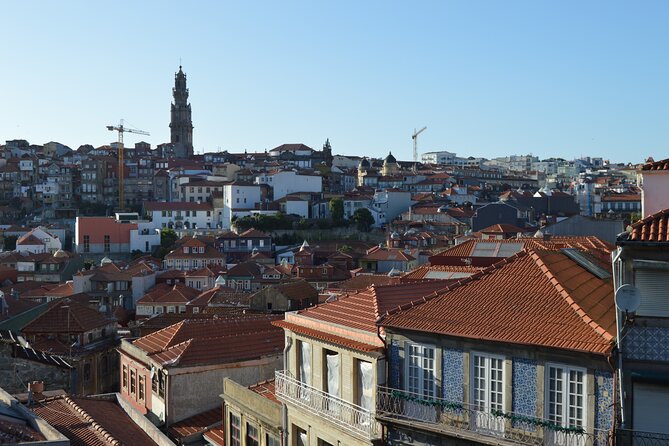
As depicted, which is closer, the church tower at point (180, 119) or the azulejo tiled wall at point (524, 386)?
the azulejo tiled wall at point (524, 386)

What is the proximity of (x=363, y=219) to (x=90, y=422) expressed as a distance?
73543 mm

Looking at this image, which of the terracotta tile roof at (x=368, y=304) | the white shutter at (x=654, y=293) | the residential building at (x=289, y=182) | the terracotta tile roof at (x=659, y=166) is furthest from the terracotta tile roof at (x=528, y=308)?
the residential building at (x=289, y=182)

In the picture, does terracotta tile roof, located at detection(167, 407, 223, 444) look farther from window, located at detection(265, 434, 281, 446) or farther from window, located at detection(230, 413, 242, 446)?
window, located at detection(265, 434, 281, 446)

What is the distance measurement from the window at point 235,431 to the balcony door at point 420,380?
6.38 meters

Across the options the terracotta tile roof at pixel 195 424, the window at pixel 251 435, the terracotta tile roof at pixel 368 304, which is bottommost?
the terracotta tile roof at pixel 195 424

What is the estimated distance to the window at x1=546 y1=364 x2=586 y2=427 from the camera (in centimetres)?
1003

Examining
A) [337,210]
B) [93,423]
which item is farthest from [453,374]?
[337,210]

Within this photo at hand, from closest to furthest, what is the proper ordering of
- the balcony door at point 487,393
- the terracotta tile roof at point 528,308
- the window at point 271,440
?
1. the terracotta tile roof at point 528,308
2. the balcony door at point 487,393
3. the window at point 271,440

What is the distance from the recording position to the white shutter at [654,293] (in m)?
9.56

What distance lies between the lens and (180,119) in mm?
154375

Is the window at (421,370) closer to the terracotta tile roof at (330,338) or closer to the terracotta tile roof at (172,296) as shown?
the terracotta tile roof at (330,338)

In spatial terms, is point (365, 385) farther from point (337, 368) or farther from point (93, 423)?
point (93, 423)

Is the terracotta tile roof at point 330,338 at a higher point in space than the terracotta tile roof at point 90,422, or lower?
higher

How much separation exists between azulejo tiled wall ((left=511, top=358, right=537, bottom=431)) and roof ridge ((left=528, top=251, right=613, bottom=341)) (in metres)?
0.87
